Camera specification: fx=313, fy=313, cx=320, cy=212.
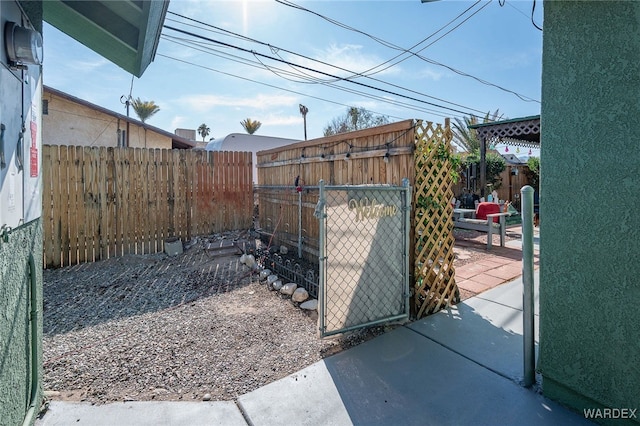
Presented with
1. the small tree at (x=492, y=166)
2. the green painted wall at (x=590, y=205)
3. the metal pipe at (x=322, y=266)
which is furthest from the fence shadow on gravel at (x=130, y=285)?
the small tree at (x=492, y=166)

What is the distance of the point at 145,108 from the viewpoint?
2959 cm

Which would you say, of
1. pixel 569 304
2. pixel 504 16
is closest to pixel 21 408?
pixel 569 304

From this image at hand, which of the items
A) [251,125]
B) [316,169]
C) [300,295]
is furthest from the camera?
[251,125]

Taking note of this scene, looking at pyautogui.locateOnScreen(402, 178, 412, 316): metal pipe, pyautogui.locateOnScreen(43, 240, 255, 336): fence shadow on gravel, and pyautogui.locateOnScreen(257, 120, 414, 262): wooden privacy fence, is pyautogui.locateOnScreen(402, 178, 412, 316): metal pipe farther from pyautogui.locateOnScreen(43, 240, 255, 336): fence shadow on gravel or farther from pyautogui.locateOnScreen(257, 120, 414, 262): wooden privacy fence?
pyautogui.locateOnScreen(43, 240, 255, 336): fence shadow on gravel

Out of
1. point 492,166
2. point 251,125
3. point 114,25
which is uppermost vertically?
point 251,125

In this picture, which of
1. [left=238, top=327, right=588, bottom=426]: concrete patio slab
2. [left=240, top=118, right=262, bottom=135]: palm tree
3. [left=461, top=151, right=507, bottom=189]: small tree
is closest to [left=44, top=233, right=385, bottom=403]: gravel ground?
[left=238, top=327, right=588, bottom=426]: concrete patio slab

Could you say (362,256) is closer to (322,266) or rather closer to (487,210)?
(322,266)

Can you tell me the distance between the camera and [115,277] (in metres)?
5.28

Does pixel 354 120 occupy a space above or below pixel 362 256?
above

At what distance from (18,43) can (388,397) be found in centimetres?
294

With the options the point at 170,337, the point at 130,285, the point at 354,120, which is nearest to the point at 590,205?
the point at 170,337

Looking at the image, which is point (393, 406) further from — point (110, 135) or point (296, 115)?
point (296, 115)

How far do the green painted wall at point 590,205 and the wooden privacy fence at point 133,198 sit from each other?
649 centimetres

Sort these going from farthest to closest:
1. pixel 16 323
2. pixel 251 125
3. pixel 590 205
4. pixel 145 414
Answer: pixel 251 125 → pixel 145 414 → pixel 590 205 → pixel 16 323
